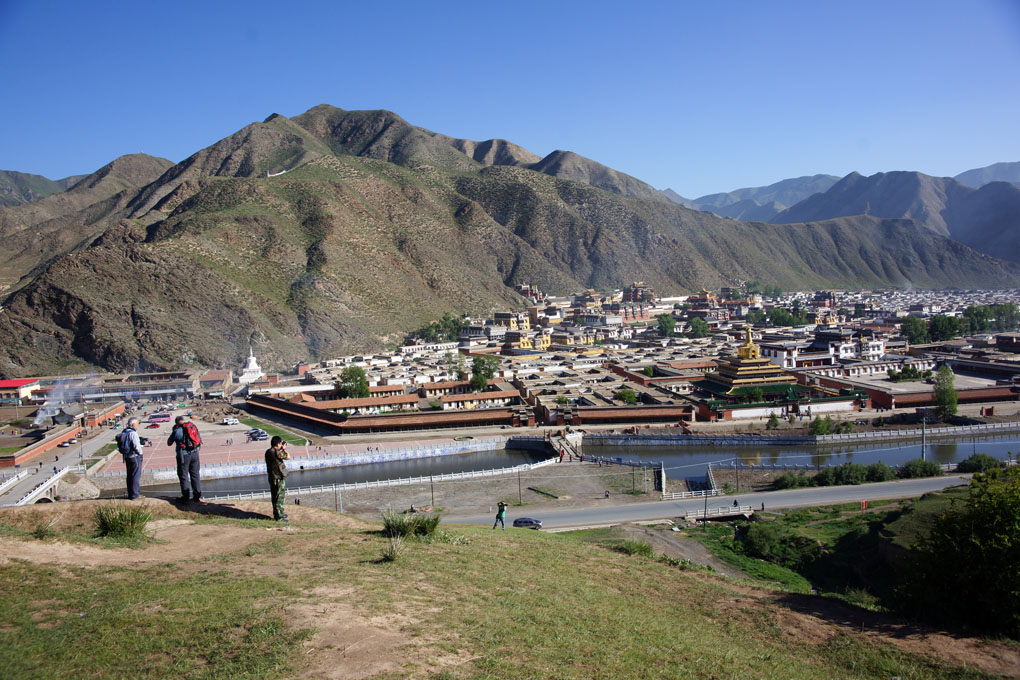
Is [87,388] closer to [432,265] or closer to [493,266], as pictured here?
[432,265]

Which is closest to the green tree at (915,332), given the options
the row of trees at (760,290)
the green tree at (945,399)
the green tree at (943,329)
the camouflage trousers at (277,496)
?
the green tree at (943,329)

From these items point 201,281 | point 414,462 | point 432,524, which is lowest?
point 414,462

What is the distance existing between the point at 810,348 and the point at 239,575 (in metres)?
53.4

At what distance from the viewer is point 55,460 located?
104 ft

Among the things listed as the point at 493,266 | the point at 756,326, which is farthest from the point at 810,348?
the point at 493,266

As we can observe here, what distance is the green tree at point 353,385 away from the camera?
42906mm

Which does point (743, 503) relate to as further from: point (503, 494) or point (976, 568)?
point (976, 568)

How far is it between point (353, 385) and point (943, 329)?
196ft

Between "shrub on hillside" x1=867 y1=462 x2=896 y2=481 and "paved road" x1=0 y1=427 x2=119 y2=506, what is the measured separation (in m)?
31.9

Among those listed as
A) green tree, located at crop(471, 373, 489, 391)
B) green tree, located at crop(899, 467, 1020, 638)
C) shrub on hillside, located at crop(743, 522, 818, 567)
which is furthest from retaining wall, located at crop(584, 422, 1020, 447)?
green tree, located at crop(899, 467, 1020, 638)

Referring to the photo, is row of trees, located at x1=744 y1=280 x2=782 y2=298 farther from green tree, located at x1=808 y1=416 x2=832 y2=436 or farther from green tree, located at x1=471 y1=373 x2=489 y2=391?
green tree, located at x1=808 y1=416 x2=832 y2=436

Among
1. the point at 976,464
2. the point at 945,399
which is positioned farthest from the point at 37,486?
the point at 945,399

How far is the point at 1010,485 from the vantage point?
31.3 feet

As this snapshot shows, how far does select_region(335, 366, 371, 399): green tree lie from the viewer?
42.9 m
